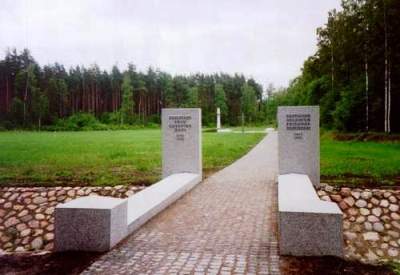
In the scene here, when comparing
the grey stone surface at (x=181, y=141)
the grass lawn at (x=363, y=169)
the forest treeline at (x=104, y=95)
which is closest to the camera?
the grass lawn at (x=363, y=169)

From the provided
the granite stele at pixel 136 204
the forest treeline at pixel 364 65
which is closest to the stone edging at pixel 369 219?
the granite stele at pixel 136 204

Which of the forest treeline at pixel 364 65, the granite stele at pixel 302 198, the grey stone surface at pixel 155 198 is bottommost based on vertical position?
the grey stone surface at pixel 155 198

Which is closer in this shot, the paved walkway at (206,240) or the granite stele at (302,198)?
the paved walkway at (206,240)

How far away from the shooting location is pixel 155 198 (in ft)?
28.6

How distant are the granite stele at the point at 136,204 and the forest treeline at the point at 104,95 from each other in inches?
2456

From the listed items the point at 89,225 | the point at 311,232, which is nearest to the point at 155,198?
the point at 89,225

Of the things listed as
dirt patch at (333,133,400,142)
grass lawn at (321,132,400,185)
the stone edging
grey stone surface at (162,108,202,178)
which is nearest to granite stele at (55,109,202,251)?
grey stone surface at (162,108,202,178)

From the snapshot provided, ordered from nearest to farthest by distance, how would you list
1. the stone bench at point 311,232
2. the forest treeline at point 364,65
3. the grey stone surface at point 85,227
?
the stone bench at point 311,232, the grey stone surface at point 85,227, the forest treeline at point 364,65

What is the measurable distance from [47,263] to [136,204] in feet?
9.31

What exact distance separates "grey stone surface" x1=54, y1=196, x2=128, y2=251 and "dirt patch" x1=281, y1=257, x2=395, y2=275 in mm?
2507

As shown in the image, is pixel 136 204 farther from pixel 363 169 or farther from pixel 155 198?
pixel 363 169

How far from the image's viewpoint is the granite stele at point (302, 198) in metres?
5.75

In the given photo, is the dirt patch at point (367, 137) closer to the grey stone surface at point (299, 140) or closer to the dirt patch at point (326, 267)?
the grey stone surface at point (299, 140)

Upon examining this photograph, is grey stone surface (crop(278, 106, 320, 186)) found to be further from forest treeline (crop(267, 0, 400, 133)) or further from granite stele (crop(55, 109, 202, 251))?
forest treeline (crop(267, 0, 400, 133))
